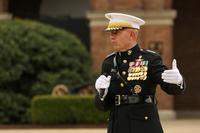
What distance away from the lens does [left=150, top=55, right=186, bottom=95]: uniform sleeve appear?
495cm

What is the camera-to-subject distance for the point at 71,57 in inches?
667

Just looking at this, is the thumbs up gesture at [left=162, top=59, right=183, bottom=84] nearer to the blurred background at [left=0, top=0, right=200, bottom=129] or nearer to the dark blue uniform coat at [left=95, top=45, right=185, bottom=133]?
the dark blue uniform coat at [left=95, top=45, right=185, bottom=133]

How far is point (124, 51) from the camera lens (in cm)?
518

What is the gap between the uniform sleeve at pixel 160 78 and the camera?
4.95 meters

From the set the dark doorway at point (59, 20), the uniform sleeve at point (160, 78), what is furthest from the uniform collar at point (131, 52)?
the dark doorway at point (59, 20)

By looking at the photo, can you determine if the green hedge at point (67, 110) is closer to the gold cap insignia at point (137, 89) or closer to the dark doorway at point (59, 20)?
the dark doorway at point (59, 20)

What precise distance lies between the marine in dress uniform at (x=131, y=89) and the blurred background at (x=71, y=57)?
30.0 feet

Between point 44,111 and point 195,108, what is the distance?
9.38m

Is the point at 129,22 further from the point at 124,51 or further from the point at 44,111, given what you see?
the point at 44,111

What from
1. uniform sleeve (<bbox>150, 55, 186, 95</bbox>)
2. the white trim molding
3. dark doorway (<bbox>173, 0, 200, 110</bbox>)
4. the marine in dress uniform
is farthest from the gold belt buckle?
dark doorway (<bbox>173, 0, 200, 110</bbox>)

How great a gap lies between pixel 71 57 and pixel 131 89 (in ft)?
38.8

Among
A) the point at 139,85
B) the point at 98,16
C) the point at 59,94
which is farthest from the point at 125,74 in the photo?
the point at 98,16

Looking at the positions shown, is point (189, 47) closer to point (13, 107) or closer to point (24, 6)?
point (24, 6)

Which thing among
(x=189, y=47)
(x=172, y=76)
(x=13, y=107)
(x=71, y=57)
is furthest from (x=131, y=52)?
(x=189, y=47)
